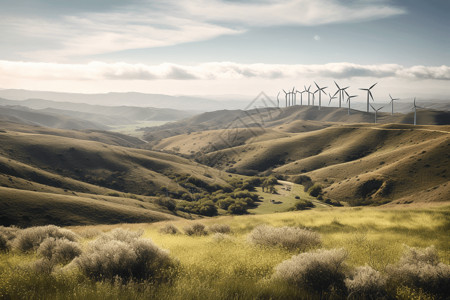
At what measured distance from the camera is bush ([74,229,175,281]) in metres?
9.81

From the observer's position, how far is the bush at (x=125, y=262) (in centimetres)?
981

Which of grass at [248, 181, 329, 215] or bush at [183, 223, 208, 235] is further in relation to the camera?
grass at [248, 181, 329, 215]

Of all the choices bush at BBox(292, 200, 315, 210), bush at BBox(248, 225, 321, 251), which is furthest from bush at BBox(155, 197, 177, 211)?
bush at BBox(248, 225, 321, 251)

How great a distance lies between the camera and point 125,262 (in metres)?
9.94

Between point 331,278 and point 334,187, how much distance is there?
119 meters

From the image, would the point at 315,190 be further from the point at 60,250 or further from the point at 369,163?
the point at 60,250

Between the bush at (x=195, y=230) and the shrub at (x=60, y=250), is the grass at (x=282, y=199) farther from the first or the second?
the shrub at (x=60, y=250)

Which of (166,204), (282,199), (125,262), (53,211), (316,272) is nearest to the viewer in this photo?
(316,272)

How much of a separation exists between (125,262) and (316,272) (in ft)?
23.2

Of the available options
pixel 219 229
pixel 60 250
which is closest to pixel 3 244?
pixel 60 250

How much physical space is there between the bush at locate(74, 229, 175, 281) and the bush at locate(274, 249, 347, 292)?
4.42m

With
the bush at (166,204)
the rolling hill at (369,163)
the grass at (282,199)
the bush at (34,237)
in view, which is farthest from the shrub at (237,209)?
the bush at (34,237)

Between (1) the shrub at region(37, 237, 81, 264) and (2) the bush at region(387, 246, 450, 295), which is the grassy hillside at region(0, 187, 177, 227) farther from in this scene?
(2) the bush at region(387, 246, 450, 295)

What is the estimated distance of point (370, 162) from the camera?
12975cm
